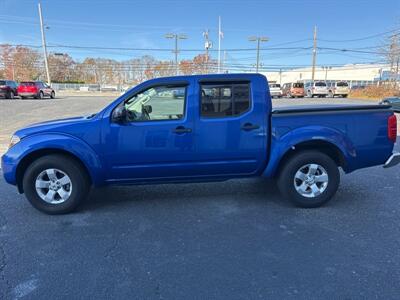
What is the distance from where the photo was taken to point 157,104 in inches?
160

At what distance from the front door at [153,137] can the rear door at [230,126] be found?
0.60ft

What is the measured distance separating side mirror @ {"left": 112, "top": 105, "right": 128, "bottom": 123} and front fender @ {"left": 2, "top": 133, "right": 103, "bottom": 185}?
49 cm

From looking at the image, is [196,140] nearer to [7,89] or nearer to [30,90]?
[7,89]

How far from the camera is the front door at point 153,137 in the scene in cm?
396

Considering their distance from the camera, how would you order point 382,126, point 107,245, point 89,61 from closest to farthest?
1. point 107,245
2. point 382,126
3. point 89,61

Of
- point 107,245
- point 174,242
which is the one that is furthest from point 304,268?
point 107,245

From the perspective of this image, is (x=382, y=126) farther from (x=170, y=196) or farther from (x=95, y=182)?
(x=95, y=182)

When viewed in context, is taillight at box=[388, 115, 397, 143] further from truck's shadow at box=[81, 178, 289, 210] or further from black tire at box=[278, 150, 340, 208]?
truck's shadow at box=[81, 178, 289, 210]

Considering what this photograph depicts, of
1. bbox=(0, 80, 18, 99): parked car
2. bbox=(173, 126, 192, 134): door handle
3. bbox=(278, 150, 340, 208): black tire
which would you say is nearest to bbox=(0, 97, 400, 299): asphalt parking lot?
bbox=(278, 150, 340, 208): black tire

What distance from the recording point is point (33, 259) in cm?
305

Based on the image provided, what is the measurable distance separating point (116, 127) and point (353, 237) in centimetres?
308

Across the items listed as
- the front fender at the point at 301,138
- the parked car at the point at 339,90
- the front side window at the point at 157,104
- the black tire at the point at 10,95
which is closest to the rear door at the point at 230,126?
the front fender at the point at 301,138

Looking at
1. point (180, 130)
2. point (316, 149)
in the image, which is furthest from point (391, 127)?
point (180, 130)

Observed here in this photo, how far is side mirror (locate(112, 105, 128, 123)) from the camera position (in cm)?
392
